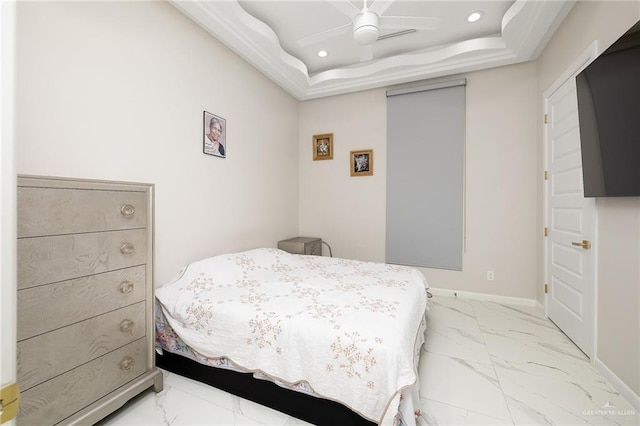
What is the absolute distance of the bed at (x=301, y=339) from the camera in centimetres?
124

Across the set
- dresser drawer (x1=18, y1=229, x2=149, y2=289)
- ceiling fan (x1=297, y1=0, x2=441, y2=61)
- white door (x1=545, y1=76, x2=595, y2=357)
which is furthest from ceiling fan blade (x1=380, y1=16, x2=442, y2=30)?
dresser drawer (x1=18, y1=229, x2=149, y2=289)

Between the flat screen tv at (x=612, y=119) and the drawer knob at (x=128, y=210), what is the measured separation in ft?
9.28

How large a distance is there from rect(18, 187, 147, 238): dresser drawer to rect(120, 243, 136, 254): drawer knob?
4.0 inches

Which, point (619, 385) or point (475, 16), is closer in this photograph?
point (619, 385)

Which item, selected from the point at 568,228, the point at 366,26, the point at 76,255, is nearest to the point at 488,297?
the point at 568,228

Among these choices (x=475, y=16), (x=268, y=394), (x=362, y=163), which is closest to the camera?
(x=268, y=394)

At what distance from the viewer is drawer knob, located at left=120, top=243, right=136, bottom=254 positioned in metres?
1.46

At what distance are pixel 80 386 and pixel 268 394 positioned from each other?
927mm

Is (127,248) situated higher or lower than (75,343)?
higher

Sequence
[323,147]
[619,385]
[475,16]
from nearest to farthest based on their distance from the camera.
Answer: [619,385] < [475,16] < [323,147]

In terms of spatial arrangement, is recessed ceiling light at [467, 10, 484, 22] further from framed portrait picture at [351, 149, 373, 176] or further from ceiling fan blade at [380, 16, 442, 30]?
framed portrait picture at [351, 149, 373, 176]

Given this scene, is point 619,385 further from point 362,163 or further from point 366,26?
point 362,163

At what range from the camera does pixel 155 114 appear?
209cm

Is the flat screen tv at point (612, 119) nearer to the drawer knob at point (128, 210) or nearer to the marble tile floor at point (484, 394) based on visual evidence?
the marble tile floor at point (484, 394)
